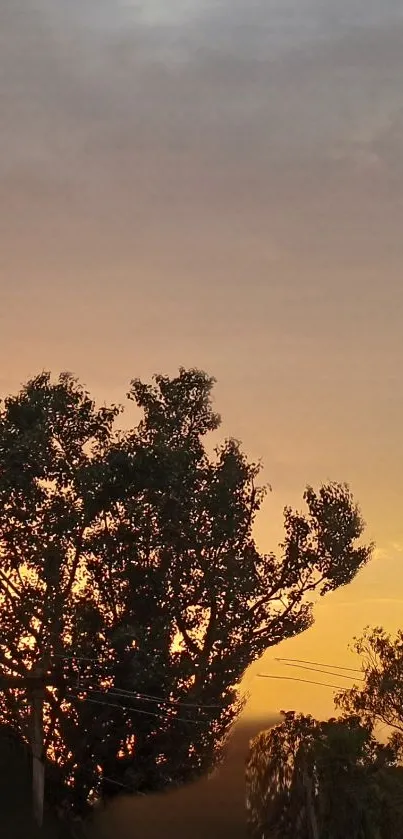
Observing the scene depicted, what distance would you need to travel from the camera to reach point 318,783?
29.2 metres

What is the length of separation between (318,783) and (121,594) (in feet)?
30.9

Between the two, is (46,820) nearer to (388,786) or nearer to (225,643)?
(225,643)

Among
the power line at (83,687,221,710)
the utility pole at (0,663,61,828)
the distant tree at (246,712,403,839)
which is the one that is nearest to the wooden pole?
the utility pole at (0,663,61,828)

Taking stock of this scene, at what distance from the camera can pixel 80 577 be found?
31.3m

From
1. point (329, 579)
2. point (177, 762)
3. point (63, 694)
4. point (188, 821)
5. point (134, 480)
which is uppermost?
point (134, 480)

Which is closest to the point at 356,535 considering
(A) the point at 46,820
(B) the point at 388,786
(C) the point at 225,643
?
(C) the point at 225,643

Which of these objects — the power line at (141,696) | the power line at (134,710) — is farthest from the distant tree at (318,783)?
the power line at (141,696)

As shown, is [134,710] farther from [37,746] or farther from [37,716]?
[37,746]

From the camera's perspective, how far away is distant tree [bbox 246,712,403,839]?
94.4ft

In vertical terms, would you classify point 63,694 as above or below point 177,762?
above

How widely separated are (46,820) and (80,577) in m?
8.63

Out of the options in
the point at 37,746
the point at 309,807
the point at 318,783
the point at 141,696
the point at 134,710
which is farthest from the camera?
the point at 134,710

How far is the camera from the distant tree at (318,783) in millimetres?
28766

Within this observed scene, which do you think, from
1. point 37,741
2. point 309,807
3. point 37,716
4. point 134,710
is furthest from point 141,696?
point 309,807
